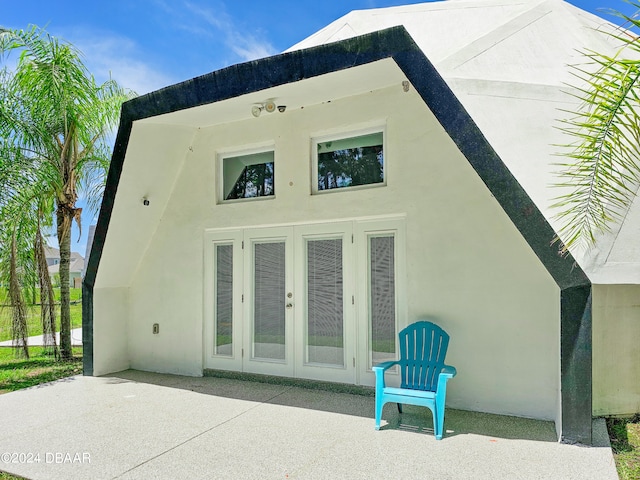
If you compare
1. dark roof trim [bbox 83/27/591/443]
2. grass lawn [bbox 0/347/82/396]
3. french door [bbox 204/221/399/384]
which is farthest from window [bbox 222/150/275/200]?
grass lawn [bbox 0/347/82/396]

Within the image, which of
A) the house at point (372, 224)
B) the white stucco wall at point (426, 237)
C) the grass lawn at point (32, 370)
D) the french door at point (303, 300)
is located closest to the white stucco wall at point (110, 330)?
the house at point (372, 224)

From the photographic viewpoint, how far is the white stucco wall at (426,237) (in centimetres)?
482

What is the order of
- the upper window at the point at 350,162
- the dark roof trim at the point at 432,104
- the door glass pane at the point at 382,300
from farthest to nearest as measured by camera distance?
1. the upper window at the point at 350,162
2. the door glass pane at the point at 382,300
3. the dark roof trim at the point at 432,104

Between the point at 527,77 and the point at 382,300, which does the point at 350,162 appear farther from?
the point at 527,77

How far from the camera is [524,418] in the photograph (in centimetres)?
478

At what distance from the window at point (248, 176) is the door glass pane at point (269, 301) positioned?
87 centimetres

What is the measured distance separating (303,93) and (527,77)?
8.73ft

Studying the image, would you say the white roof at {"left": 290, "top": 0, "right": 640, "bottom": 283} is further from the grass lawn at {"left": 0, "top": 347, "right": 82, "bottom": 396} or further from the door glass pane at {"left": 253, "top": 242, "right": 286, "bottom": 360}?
the grass lawn at {"left": 0, "top": 347, "right": 82, "bottom": 396}

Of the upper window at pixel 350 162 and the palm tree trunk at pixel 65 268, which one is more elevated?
the upper window at pixel 350 162

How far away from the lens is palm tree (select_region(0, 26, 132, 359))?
23.1 feet

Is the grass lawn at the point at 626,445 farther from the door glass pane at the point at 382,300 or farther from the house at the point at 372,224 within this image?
the door glass pane at the point at 382,300

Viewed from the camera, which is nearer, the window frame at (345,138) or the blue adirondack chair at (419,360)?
the blue adirondack chair at (419,360)

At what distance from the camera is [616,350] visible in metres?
4.77

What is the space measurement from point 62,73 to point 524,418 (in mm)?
8631
